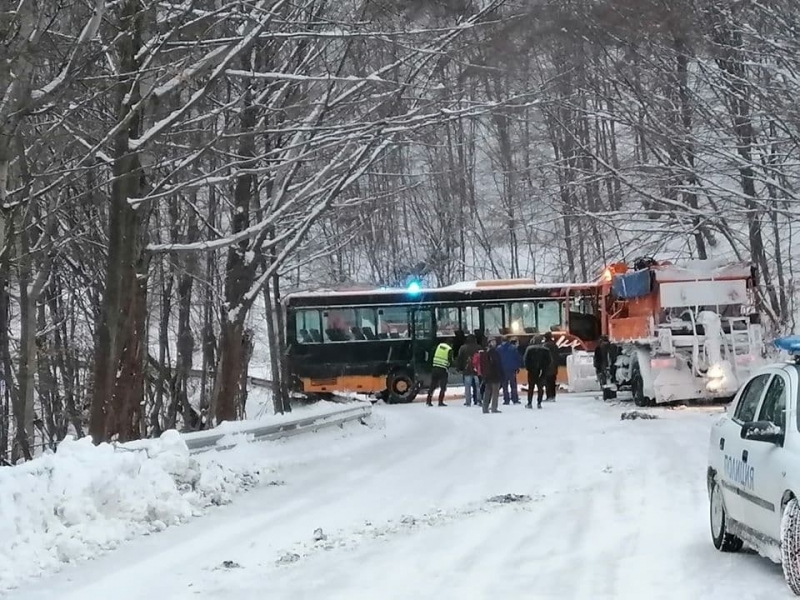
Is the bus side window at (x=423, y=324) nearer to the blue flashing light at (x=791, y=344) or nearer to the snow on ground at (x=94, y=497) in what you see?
the snow on ground at (x=94, y=497)

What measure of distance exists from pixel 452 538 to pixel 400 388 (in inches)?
1016

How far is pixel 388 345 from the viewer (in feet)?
119

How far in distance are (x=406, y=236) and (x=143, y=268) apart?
41.5 meters

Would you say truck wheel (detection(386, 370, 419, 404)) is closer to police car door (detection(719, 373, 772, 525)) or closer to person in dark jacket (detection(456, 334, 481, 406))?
person in dark jacket (detection(456, 334, 481, 406))

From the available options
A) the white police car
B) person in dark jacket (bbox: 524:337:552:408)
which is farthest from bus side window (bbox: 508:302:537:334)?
the white police car

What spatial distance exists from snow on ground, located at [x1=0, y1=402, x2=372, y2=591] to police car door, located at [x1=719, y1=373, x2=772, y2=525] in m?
5.22

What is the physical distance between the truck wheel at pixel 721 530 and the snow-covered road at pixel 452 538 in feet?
0.42

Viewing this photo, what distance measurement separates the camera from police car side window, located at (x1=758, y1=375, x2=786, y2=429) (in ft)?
26.2

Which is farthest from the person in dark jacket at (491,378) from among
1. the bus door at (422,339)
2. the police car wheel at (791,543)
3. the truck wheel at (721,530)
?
the police car wheel at (791,543)

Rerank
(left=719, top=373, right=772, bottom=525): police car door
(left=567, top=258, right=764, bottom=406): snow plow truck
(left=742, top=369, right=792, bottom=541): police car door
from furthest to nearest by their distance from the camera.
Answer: (left=567, top=258, right=764, bottom=406): snow plow truck → (left=719, top=373, right=772, bottom=525): police car door → (left=742, top=369, right=792, bottom=541): police car door

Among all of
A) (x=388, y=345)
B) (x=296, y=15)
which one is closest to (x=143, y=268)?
(x=296, y=15)

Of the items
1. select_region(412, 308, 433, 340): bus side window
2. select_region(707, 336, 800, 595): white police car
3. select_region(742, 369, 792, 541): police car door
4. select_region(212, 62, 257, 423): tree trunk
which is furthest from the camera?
select_region(412, 308, 433, 340): bus side window

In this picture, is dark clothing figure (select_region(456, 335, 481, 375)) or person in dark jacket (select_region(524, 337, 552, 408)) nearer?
person in dark jacket (select_region(524, 337, 552, 408))

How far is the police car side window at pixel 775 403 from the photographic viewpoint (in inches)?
314
